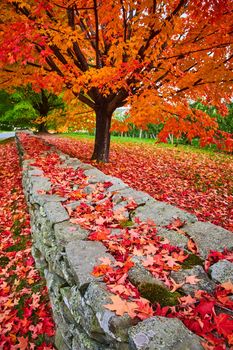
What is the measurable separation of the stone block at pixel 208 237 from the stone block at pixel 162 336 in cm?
92

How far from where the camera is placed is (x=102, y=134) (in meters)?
8.58

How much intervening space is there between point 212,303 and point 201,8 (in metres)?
4.94

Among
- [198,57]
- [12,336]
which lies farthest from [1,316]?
[198,57]

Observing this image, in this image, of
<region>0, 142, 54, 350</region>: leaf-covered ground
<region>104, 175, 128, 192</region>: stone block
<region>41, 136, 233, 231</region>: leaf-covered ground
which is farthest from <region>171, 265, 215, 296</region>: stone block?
<region>41, 136, 233, 231</region>: leaf-covered ground

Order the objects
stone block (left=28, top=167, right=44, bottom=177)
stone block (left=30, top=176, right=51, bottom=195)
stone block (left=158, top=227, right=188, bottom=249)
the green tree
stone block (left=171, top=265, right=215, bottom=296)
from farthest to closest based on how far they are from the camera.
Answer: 1. the green tree
2. stone block (left=28, top=167, right=44, bottom=177)
3. stone block (left=30, top=176, right=51, bottom=195)
4. stone block (left=158, top=227, right=188, bottom=249)
5. stone block (left=171, top=265, right=215, bottom=296)

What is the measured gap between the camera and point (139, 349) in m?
1.44

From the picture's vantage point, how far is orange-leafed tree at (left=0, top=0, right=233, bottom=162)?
5.38 meters

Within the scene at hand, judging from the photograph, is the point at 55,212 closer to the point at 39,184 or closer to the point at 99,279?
the point at 39,184

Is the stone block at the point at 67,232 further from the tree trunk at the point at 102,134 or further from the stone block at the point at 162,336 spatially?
the tree trunk at the point at 102,134

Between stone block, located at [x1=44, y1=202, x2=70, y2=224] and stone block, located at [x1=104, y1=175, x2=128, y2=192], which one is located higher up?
stone block, located at [x1=104, y1=175, x2=128, y2=192]

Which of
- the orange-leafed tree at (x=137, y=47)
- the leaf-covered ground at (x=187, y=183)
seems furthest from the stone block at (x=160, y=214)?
the orange-leafed tree at (x=137, y=47)

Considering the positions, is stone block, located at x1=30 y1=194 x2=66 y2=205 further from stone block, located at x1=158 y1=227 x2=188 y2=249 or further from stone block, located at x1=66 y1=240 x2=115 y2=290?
stone block, located at x1=158 y1=227 x2=188 y2=249

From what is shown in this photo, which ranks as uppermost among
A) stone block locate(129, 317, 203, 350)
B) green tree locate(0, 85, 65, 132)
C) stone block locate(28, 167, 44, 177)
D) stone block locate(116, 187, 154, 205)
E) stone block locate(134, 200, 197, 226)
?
green tree locate(0, 85, 65, 132)

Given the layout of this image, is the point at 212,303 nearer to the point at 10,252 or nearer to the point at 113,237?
the point at 113,237
